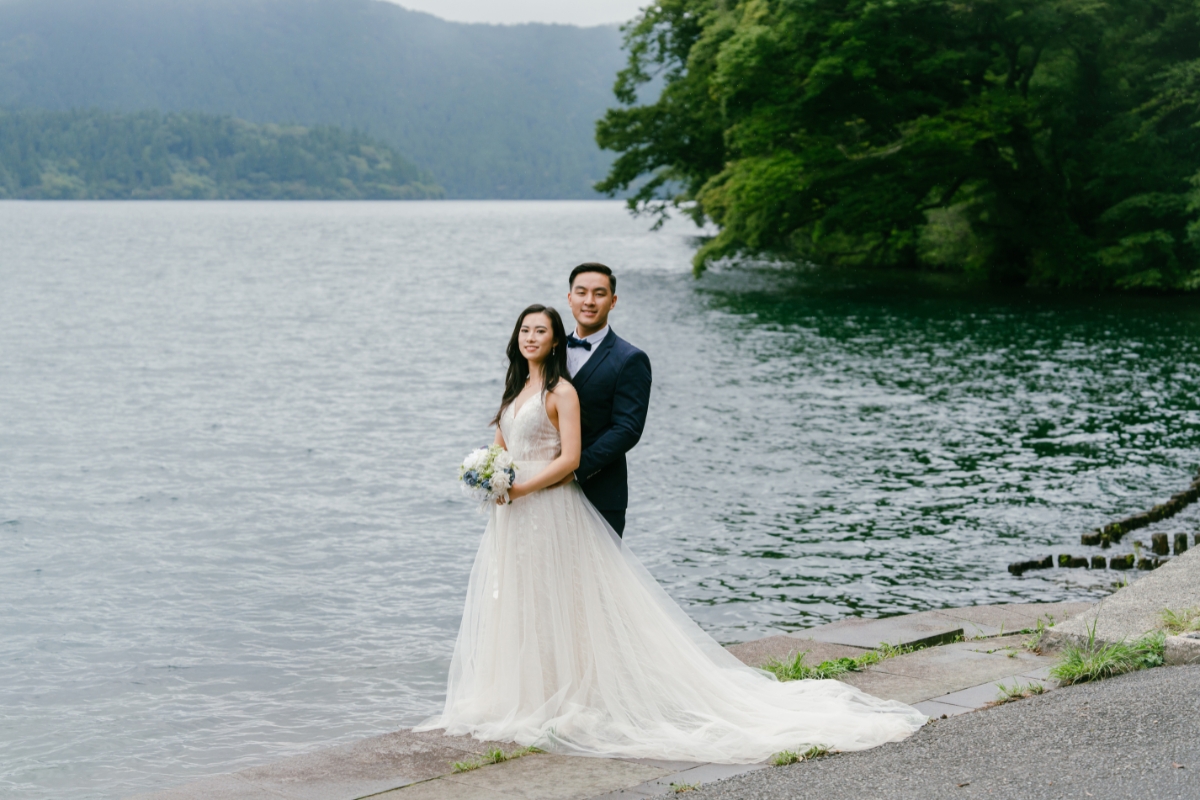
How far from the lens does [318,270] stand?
2665 inches

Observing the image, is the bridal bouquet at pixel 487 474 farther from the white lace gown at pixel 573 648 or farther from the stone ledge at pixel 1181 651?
the stone ledge at pixel 1181 651

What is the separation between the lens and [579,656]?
6223 millimetres

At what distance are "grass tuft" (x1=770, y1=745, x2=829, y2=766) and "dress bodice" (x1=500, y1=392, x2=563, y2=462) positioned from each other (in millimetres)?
1843

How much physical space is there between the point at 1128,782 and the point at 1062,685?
5.51ft

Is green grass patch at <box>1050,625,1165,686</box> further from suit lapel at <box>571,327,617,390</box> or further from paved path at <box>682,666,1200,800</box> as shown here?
suit lapel at <box>571,327,617,390</box>

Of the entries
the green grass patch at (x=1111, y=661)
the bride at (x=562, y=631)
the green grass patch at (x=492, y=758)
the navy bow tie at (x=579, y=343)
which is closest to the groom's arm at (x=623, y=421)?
the bride at (x=562, y=631)

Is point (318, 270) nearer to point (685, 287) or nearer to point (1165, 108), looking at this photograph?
point (685, 287)

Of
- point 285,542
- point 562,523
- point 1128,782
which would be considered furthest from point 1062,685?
point 285,542

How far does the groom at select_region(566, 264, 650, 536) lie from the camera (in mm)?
6055

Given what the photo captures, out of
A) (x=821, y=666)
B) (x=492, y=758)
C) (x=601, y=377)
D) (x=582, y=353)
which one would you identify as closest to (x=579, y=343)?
(x=582, y=353)

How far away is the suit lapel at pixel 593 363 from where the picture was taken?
622cm

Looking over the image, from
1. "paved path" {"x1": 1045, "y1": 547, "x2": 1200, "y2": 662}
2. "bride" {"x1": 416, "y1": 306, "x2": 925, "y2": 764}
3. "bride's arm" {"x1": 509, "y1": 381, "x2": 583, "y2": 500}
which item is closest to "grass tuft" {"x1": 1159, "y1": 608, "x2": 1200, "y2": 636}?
"paved path" {"x1": 1045, "y1": 547, "x2": 1200, "y2": 662}

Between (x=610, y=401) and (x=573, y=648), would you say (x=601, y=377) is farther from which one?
(x=573, y=648)

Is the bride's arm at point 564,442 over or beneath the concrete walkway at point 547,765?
over
